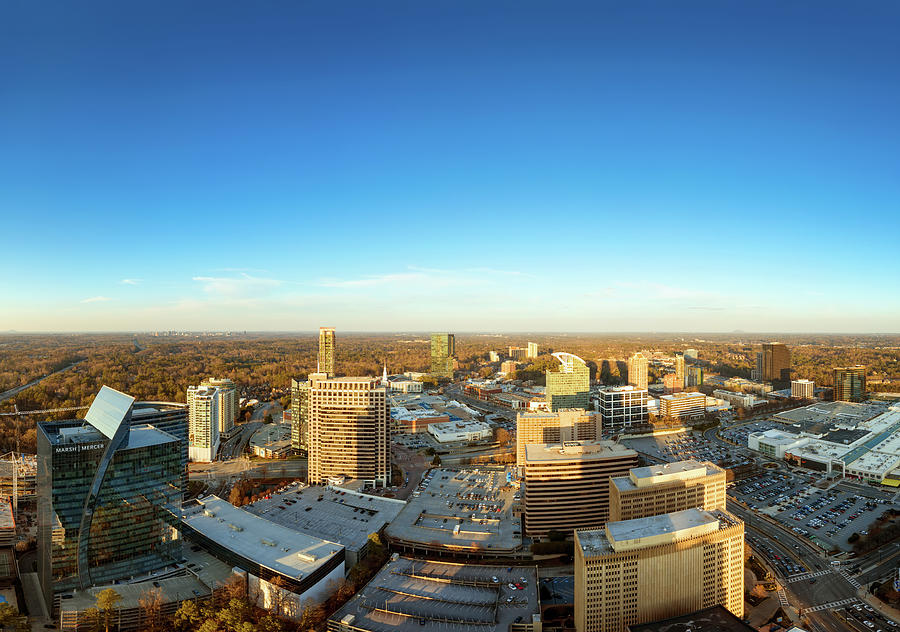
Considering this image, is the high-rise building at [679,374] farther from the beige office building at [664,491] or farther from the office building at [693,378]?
the beige office building at [664,491]

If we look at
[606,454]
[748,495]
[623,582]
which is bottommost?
[748,495]

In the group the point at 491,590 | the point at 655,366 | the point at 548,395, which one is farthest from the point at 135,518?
the point at 655,366

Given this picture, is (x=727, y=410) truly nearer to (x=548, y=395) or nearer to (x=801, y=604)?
(x=548, y=395)

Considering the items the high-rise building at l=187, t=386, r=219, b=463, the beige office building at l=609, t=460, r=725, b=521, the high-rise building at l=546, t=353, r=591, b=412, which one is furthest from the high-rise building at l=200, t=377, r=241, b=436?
the beige office building at l=609, t=460, r=725, b=521

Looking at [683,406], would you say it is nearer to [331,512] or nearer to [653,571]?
[331,512]

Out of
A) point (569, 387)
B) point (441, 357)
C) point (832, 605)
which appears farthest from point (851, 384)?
point (441, 357)

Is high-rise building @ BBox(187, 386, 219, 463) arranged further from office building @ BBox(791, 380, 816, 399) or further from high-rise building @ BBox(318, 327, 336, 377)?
office building @ BBox(791, 380, 816, 399)
